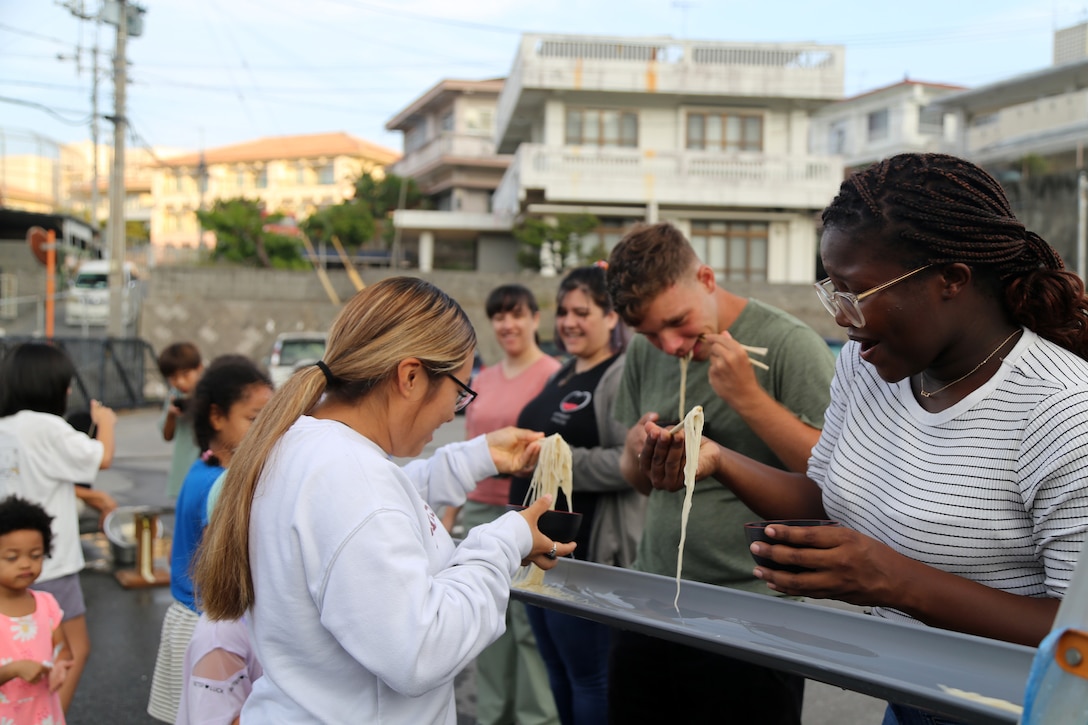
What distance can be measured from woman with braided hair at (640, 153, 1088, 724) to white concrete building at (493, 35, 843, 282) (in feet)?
90.5

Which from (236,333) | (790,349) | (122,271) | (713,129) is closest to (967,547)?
(790,349)

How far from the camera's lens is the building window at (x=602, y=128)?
1176 inches

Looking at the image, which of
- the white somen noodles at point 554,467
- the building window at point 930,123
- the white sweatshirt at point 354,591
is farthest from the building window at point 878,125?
the white sweatshirt at point 354,591

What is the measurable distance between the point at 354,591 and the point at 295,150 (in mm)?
71751

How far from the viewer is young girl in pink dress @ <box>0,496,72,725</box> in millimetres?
3363

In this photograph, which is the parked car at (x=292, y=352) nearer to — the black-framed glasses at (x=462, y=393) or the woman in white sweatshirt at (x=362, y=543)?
the black-framed glasses at (x=462, y=393)

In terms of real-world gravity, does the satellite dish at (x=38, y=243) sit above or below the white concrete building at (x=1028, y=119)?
below

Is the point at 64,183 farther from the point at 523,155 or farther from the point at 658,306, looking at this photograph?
the point at 658,306

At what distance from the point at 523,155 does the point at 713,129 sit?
6567 millimetres

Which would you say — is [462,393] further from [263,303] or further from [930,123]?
[930,123]

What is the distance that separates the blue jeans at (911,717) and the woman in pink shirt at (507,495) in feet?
8.17

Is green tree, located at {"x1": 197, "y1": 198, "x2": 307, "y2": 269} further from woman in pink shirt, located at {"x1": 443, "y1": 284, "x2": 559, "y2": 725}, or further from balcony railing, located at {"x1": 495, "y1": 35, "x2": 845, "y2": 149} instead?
woman in pink shirt, located at {"x1": 443, "y1": 284, "x2": 559, "y2": 725}

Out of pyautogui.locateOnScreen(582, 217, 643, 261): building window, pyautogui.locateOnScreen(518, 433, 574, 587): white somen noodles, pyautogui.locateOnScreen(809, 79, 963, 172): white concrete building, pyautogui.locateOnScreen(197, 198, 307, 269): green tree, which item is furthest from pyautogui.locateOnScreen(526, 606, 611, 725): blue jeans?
pyautogui.locateOnScreen(809, 79, 963, 172): white concrete building

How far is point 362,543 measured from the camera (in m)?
1.82
